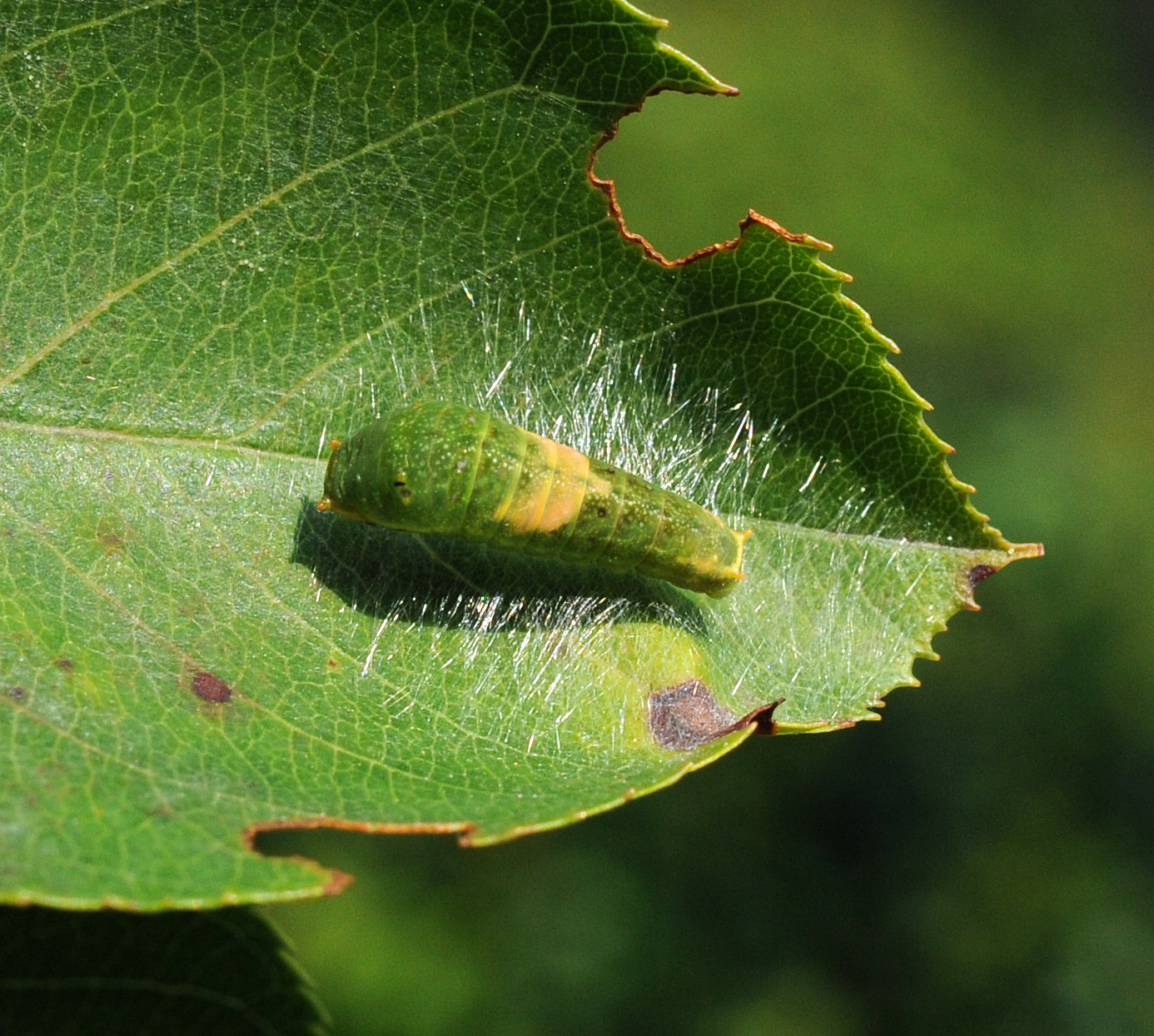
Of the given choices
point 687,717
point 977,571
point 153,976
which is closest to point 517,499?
point 687,717

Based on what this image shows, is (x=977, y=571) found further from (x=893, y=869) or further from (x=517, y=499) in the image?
(x=893, y=869)

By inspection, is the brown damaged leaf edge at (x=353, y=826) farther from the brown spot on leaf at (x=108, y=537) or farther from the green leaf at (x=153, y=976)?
the brown spot on leaf at (x=108, y=537)

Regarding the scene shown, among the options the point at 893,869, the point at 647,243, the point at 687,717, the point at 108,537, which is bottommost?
the point at 893,869

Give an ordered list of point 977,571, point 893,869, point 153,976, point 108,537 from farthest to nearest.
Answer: point 893,869 < point 977,571 < point 108,537 < point 153,976

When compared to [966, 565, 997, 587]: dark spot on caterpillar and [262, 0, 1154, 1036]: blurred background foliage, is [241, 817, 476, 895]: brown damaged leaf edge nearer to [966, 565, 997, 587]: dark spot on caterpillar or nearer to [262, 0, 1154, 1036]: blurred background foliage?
[966, 565, 997, 587]: dark spot on caterpillar

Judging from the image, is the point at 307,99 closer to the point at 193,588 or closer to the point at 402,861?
the point at 193,588

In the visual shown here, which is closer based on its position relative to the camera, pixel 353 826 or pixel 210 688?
pixel 353 826

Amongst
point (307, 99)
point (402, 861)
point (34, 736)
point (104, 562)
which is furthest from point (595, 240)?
point (402, 861)

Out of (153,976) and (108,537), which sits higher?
(108,537)
